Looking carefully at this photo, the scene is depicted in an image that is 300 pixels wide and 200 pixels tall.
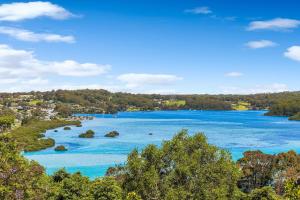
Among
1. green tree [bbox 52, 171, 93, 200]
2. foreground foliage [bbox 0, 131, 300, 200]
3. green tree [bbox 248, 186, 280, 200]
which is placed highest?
foreground foliage [bbox 0, 131, 300, 200]

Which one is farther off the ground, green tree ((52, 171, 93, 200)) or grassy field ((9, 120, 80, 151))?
green tree ((52, 171, 93, 200))

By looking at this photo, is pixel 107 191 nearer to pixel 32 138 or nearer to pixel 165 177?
pixel 165 177

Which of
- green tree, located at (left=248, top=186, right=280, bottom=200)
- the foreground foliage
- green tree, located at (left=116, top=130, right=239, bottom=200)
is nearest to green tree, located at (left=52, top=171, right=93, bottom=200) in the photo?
the foreground foliage

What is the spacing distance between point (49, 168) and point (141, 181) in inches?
2297

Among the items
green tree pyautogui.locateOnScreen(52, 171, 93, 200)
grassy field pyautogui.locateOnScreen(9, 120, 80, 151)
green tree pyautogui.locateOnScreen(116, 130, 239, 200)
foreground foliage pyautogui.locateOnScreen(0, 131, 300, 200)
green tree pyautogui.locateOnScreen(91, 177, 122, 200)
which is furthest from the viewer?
grassy field pyautogui.locateOnScreen(9, 120, 80, 151)

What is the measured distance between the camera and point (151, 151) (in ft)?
124

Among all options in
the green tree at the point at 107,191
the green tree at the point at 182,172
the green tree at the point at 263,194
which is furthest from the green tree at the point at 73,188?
the green tree at the point at 263,194

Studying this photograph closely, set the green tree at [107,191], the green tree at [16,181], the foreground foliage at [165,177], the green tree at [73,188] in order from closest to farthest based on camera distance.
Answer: the green tree at [16,181]
the foreground foliage at [165,177]
the green tree at [107,191]
the green tree at [73,188]

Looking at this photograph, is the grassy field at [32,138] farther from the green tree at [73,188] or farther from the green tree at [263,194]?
the green tree at [263,194]

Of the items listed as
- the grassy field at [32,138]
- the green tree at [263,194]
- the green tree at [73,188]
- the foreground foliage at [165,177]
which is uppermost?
the foreground foliage at [165,177]

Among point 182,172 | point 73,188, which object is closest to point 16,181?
point 73,188

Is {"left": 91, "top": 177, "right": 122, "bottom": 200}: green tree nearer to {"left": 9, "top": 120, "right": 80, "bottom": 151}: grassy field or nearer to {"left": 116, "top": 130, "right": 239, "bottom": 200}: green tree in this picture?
{"left": 116, "top": 130, "right": 239, "bottom": 200}: green tree

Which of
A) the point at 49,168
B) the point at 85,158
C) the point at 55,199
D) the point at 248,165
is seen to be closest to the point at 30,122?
the point at 85,158

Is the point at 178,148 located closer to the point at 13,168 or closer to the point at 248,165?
the point at 13,168
